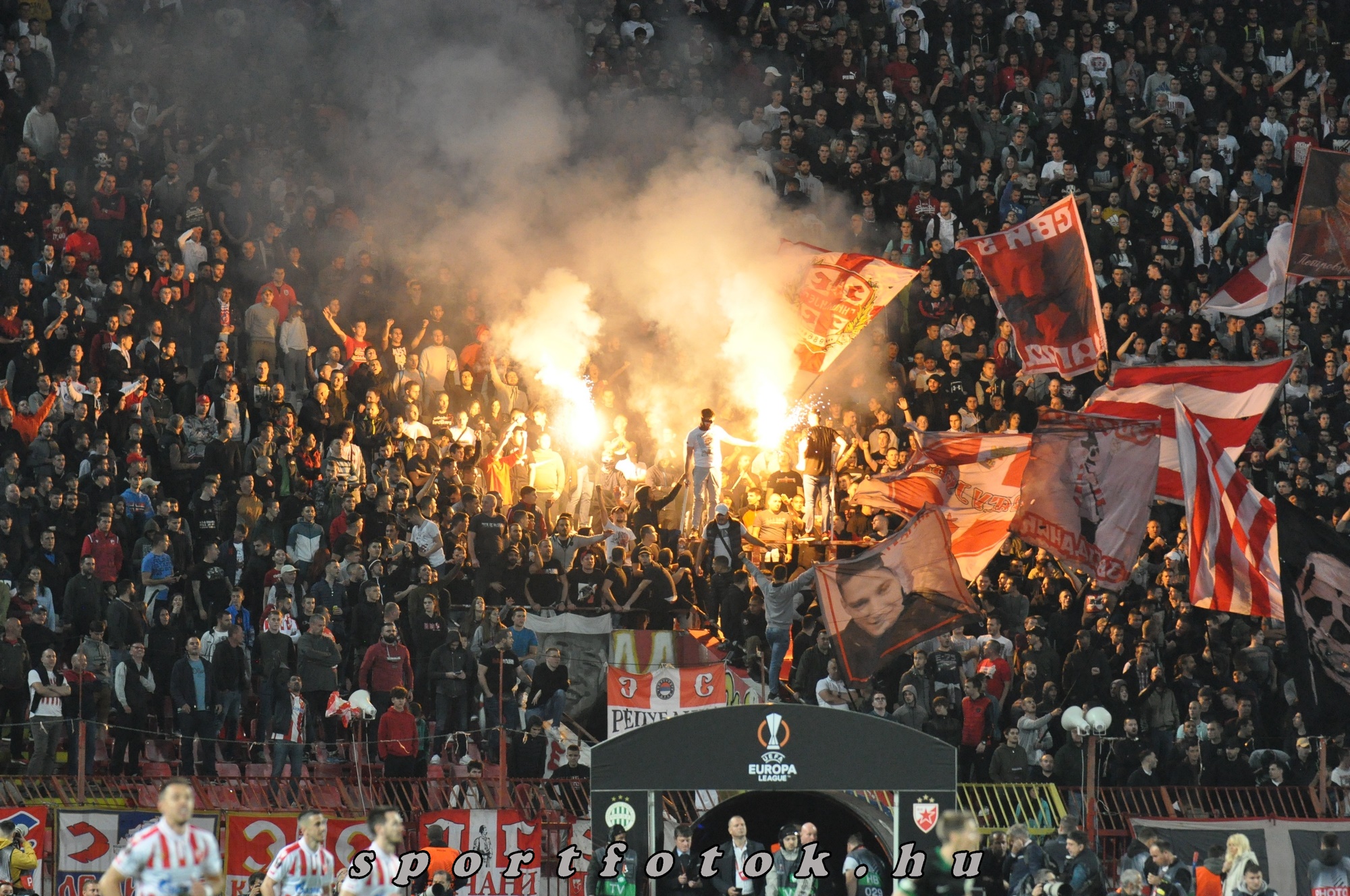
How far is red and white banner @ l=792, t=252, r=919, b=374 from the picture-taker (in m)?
22.3

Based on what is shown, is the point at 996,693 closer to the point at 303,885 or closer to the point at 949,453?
the point at 949,453

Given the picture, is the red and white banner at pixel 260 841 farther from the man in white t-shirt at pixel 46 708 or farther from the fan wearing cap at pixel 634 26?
the fan wearing cap at pixel 634 26

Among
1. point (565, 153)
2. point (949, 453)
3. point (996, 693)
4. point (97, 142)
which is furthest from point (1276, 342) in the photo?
point (97, 142)

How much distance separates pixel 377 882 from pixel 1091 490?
8863 mm

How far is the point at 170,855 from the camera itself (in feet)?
31.5

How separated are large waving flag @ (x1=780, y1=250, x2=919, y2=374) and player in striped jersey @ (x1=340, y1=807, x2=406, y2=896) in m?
12.5

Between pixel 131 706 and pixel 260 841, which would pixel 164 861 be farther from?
pixel 131 706

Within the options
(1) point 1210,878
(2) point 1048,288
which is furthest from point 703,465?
(1) point 1210,878

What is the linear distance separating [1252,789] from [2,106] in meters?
16.5

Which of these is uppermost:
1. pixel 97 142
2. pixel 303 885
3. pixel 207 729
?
pixel 97 142

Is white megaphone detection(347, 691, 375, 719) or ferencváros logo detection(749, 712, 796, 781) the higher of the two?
white megaphone detection(347, 691, 375, 719)

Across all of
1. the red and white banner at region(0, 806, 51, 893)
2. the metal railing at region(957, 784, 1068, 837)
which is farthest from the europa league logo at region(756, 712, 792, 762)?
the red and white banner at region(0, 806, 51, 893)

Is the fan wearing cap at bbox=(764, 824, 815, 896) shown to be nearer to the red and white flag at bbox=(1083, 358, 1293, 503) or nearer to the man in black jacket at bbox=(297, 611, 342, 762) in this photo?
the man in black jacket at bbox=(297, 611, 342, 762)

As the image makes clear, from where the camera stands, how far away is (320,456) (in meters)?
20.2
